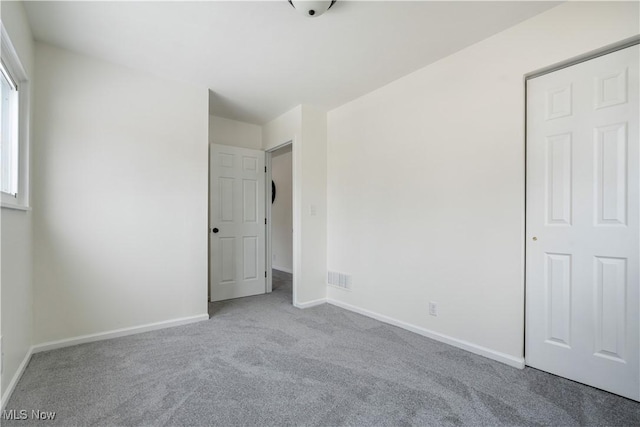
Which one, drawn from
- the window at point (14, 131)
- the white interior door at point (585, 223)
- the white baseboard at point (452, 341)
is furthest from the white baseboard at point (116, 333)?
the white interior door at point (585, 223)

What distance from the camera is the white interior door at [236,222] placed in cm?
379

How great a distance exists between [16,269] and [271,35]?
2.33 metres

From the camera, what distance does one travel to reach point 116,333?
8.42 ft

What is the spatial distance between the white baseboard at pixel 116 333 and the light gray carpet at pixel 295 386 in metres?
0.08

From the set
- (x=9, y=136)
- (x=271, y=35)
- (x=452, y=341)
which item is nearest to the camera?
(x=9, y=136)

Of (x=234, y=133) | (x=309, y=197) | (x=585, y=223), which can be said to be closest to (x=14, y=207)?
(x=309, y=197)

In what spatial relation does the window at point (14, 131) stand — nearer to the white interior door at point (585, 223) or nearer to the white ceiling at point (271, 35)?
the white ceiling at point (271, 35)

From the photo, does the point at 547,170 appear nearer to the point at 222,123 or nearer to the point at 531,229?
the point at 531,229

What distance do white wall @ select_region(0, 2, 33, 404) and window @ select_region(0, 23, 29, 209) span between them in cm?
9

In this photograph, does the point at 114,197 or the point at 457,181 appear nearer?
the point at 457,181

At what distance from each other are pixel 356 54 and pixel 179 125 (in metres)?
1.83


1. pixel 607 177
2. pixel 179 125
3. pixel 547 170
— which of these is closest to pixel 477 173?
pixel 547 170

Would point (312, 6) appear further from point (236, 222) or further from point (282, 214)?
point (282, 214)

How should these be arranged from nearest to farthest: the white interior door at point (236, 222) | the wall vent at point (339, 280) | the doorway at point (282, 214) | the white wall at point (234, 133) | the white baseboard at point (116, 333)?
the white baseboard at point (116, 333) → the wall vent at point (339, 280) → the white interior door at point (236, 222) → the white wall at point (234, 133) → the doorway at point (282, 214)
